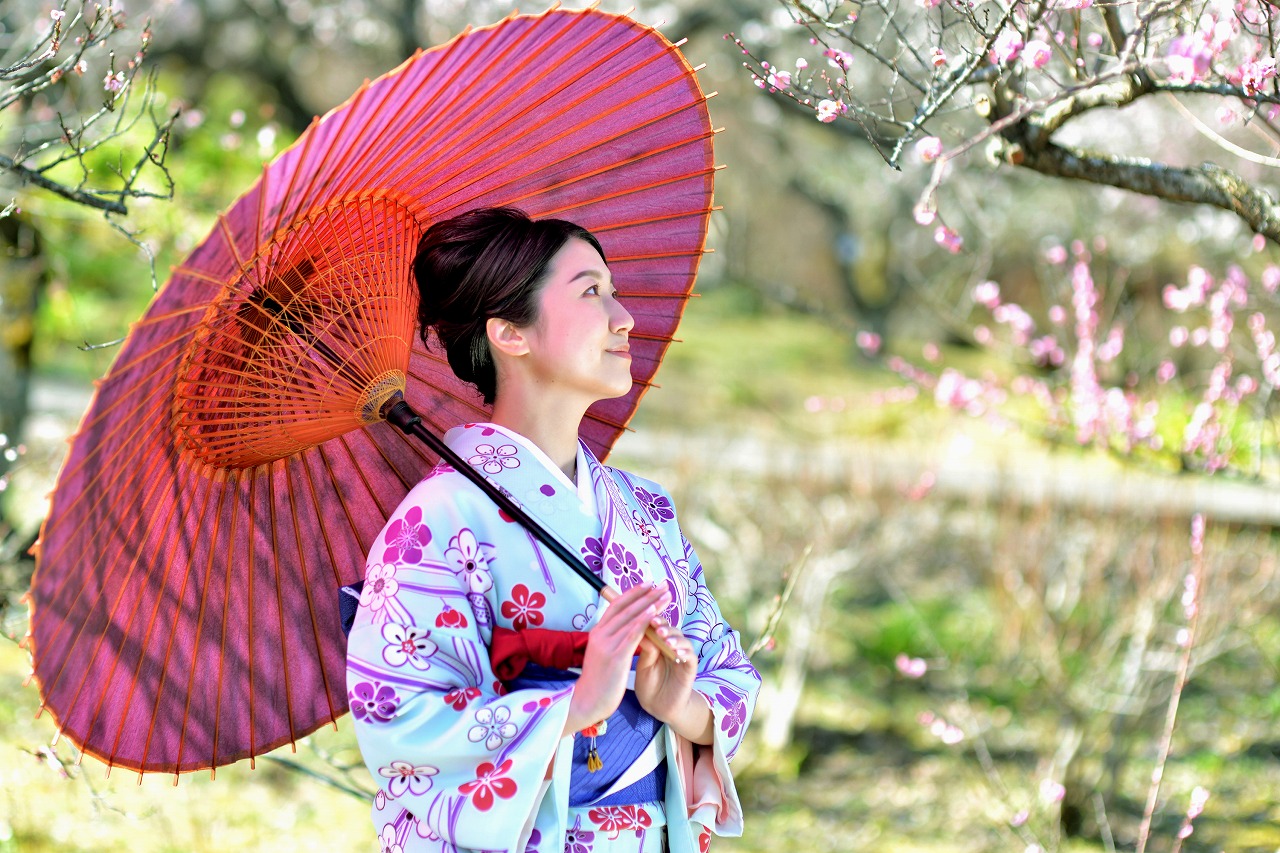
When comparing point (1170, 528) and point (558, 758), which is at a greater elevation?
point (558, 758)

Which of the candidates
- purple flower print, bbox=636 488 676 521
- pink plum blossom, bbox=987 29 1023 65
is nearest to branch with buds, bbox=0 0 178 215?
purple flower print, bbox=636 488 676 521

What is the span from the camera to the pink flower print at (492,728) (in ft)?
5.21

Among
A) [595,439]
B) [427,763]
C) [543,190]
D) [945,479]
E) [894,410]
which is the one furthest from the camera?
[894,410]

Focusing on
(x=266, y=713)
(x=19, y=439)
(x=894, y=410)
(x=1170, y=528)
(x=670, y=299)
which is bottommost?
(x=894, y=410)

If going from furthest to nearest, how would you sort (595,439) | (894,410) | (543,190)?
(894,410)
(595,439)
(543,190)

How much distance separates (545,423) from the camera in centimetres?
189

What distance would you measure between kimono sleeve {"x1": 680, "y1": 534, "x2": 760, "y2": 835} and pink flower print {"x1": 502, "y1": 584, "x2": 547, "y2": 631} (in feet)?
0.94

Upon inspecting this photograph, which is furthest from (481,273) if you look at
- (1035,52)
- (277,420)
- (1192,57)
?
(1192,57)

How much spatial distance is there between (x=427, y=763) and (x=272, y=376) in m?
0.66

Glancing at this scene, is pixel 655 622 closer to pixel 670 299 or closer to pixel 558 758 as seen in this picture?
pixel 558 758

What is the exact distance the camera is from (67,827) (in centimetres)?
487

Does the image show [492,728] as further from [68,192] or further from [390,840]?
[68,192]

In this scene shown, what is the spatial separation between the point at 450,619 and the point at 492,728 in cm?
16

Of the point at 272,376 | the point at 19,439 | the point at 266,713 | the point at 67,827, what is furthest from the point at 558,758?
the point at 19,439
